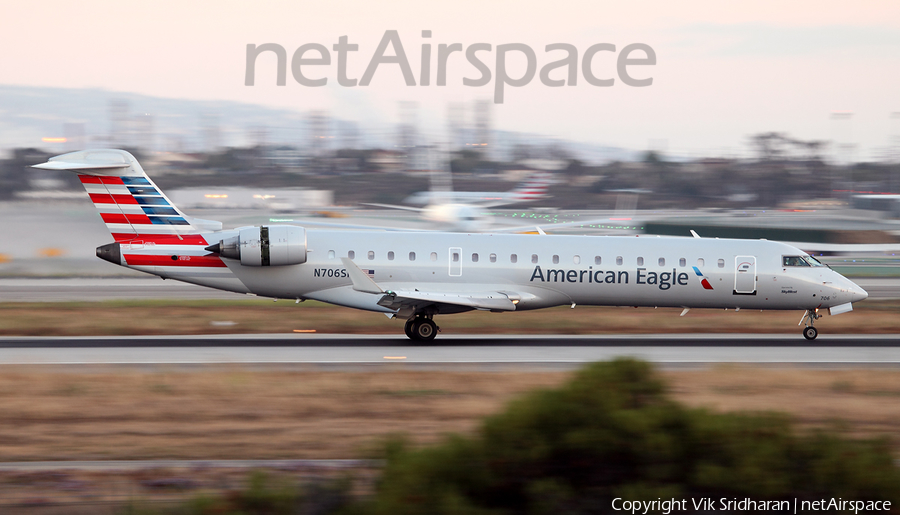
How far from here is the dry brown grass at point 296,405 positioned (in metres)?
10.4

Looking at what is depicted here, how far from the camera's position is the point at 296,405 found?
42.3ft

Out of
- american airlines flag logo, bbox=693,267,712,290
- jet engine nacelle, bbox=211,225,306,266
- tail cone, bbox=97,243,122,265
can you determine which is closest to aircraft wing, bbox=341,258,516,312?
jet engine nacelle, bbox=211,225,306,266

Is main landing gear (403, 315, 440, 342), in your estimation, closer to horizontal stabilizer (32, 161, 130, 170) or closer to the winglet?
the winglet

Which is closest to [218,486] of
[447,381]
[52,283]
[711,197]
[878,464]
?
[878,464]

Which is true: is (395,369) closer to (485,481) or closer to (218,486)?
(218,486)

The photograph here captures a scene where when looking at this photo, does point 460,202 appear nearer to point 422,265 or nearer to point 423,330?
point 422,265

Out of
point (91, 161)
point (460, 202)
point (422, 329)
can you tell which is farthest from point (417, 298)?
point (460, 202)

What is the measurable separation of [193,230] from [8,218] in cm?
3137

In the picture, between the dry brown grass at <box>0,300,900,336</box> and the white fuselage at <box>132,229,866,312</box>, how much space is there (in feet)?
6.85

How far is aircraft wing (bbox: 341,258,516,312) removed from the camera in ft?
64.6

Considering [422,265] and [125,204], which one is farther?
[422,265]

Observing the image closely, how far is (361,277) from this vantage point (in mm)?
19750

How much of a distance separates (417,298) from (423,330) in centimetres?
124

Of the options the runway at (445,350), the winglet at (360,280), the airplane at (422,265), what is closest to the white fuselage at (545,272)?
the airplane at (422,265)
